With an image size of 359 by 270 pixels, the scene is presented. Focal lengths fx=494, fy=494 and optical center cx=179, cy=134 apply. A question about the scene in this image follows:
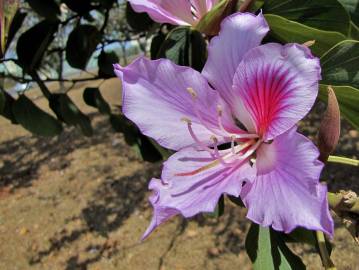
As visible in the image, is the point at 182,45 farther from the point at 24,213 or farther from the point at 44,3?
the point at 24,213

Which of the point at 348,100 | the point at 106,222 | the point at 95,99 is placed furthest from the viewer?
the point at 106,222

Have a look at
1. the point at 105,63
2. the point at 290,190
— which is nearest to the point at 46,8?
the point at 105,63

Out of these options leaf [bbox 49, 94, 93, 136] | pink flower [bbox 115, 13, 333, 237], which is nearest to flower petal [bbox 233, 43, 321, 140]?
pink flower [bbox 115, 13, 333, 237]

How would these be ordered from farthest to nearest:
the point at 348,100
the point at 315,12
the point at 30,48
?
the point at 30,48 < the point at 315,12 < the point at 348,100

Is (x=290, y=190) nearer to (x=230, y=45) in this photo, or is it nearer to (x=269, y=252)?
(x=230, y=45)

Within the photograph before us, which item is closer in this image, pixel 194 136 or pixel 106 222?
pixel 194 136

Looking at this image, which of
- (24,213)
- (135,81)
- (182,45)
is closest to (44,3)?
(182,45)

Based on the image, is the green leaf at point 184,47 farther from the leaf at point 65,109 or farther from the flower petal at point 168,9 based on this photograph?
the leaf at point 65,109
